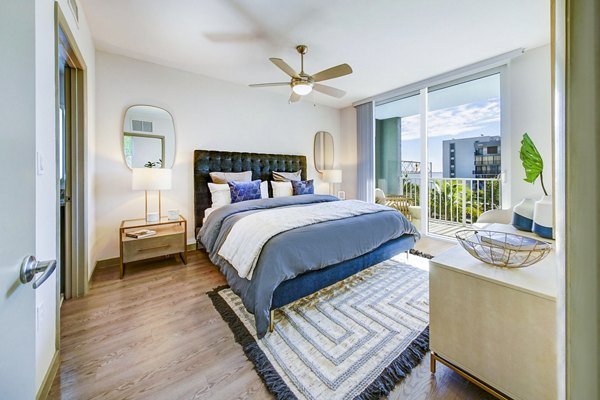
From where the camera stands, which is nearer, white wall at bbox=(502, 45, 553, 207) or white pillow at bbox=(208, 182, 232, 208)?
white wall at bbox=(502, 45, 553, 207)

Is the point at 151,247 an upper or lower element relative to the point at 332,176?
lower

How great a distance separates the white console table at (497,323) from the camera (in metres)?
0.94

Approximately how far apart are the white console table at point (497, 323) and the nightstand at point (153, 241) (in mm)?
2718

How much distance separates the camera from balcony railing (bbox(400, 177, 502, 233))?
165 inches

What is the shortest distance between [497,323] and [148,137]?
12.4 ft

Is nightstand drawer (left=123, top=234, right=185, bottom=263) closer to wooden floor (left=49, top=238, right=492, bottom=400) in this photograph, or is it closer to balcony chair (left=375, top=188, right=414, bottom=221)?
wooden floor (left=49, top=238, right=492, bottom=400)

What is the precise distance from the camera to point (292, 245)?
1767 mm

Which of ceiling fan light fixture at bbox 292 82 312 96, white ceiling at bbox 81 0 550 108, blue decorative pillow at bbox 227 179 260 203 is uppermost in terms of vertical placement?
white ceiling at bbox 81 0 550 108

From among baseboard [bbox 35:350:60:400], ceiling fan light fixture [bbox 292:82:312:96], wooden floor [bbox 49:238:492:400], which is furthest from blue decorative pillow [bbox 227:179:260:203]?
baseboard [bbox 35:350:60:400]

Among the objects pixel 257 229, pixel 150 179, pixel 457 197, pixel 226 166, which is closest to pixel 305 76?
pixel 257 229

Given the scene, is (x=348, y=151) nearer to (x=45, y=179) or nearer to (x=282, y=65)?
(x=282, y=65)

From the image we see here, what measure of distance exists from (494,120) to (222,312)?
14.0 ft

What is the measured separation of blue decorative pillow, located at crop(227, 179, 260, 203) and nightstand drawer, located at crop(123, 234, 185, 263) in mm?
823

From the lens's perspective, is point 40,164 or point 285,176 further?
point 285,176
